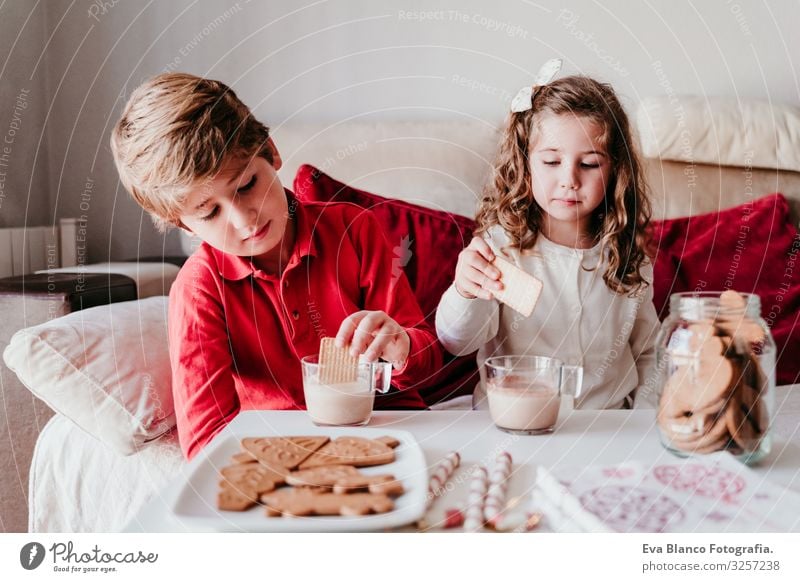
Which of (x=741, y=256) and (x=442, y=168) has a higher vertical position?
(x=442, y=168)

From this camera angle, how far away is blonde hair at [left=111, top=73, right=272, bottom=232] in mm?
582

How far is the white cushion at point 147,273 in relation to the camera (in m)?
0.75

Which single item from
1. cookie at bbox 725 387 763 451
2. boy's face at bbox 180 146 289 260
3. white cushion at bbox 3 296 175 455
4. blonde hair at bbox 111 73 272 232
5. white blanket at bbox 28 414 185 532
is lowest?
white blanket at bbox 28 414 185 532

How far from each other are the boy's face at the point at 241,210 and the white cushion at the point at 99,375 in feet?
0.46

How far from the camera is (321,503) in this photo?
372 mm

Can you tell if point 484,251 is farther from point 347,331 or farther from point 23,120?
point 23,120

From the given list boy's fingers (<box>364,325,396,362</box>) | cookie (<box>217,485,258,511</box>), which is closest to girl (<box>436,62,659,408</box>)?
boy's fingers (<box>364,325,396,362</box>)

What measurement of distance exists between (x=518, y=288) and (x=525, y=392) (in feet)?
0.30

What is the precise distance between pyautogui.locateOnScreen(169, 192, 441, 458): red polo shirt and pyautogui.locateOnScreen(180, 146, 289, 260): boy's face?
0.02 meters

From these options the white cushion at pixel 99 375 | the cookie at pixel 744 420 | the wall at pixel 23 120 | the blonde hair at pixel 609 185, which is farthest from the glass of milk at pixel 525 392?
the wall at pixel 23 120

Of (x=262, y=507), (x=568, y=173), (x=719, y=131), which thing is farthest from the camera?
(x=719, y=131)

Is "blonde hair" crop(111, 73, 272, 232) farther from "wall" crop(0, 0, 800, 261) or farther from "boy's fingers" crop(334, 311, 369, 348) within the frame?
"boy's fingers" crop(334, 311, 369, 348)

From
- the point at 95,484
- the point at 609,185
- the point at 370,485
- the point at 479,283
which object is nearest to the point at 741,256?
the point at 609,185
